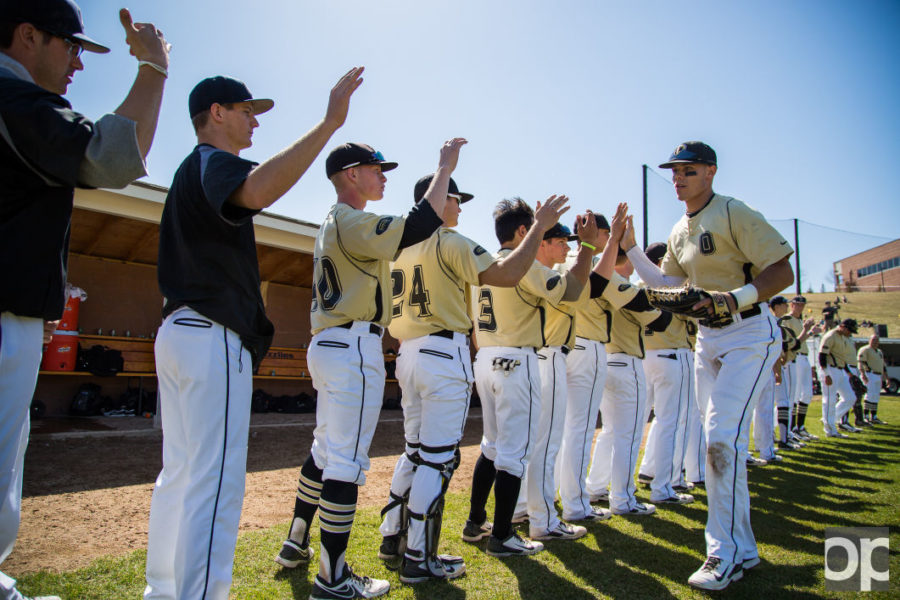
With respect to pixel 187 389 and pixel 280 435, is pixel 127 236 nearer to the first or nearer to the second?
pixel 280 435

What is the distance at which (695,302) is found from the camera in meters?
3.12

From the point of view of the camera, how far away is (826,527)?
4.50m

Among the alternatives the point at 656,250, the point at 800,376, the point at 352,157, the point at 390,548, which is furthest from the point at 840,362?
the point at 352,157

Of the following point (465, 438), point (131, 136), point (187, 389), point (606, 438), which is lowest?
point (465, 438)

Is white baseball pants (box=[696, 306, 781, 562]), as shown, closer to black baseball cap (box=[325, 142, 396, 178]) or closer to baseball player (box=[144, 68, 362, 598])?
black baseball cap (box=[325, 142, 396, 178])

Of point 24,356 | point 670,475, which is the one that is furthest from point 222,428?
point 670,475

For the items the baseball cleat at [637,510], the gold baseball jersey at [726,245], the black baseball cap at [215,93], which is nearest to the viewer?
the black baseball cap at [215,93]

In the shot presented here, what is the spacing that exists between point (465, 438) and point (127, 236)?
6879mm

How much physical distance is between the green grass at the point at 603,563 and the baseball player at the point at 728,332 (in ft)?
1.03

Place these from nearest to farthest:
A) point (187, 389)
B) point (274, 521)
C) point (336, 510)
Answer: point (187, 389)
point (336, 510)
point (274, 521)

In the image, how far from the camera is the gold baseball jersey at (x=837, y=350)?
1138 cm

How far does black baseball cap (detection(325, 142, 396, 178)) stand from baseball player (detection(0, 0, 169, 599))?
4.41 ft

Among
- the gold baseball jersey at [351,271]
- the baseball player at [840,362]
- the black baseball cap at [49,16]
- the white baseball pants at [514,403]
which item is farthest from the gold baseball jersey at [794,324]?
the black baseball cap at [49,16]

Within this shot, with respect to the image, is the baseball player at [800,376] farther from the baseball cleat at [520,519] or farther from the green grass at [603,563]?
the baseball cleat at [520,519]
